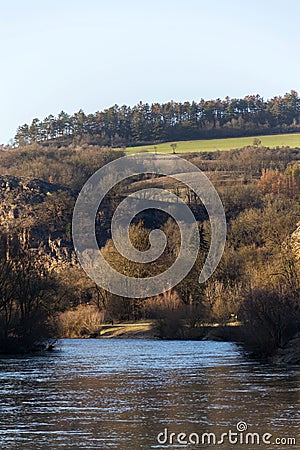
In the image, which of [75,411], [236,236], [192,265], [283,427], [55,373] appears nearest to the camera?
[283,427]

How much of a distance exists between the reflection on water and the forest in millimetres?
6524

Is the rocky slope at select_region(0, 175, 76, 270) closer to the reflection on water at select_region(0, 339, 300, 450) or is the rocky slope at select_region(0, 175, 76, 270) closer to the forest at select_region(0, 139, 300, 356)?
the forest at select_region(0, 139, 300, 356)

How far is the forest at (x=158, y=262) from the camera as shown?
59562mm

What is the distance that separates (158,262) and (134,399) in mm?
72234

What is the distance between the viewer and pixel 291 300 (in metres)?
49.7

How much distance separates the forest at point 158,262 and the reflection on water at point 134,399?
6524mm

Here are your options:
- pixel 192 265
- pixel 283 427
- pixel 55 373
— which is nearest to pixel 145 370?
pixel 55 373

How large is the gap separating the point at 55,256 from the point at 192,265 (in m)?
45.0

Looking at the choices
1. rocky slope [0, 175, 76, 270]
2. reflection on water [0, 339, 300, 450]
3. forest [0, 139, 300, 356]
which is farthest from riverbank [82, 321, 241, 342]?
rocky slope [0, 175, 76, 270]

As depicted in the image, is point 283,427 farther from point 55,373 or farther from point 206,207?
point 206,207

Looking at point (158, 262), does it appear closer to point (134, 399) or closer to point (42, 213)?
point (42, 213)

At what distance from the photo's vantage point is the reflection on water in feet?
80.9

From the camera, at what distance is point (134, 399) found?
32438mm

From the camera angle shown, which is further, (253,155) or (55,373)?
(253,155)
